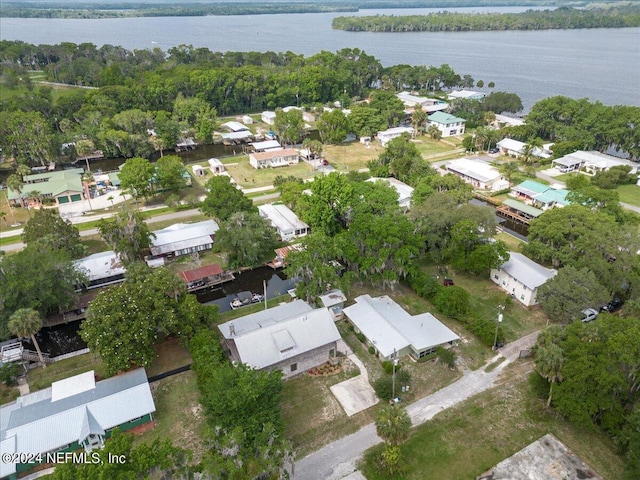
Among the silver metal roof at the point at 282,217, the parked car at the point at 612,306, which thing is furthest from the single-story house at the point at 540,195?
the silver metal roof at the point at 282,217

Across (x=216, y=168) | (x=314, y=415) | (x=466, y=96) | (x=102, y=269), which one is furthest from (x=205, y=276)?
(x=466, y=96)

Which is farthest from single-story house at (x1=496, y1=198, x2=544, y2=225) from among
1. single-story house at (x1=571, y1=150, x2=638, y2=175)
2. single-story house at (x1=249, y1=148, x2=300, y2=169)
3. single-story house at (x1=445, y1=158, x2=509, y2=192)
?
single-story house at (x1=249, y1=148, x2=300, y2=169)

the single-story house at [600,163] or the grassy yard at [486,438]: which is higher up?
the single-story house at [600,163]

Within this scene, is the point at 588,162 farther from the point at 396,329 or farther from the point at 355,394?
the point at 355,394

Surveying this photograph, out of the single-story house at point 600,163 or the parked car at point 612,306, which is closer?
the parked car at point 612,306

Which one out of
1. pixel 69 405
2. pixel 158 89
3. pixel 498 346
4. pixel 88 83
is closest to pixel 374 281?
pixel 498 346

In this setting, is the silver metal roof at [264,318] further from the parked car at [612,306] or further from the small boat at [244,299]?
the parked car at [612,306]
